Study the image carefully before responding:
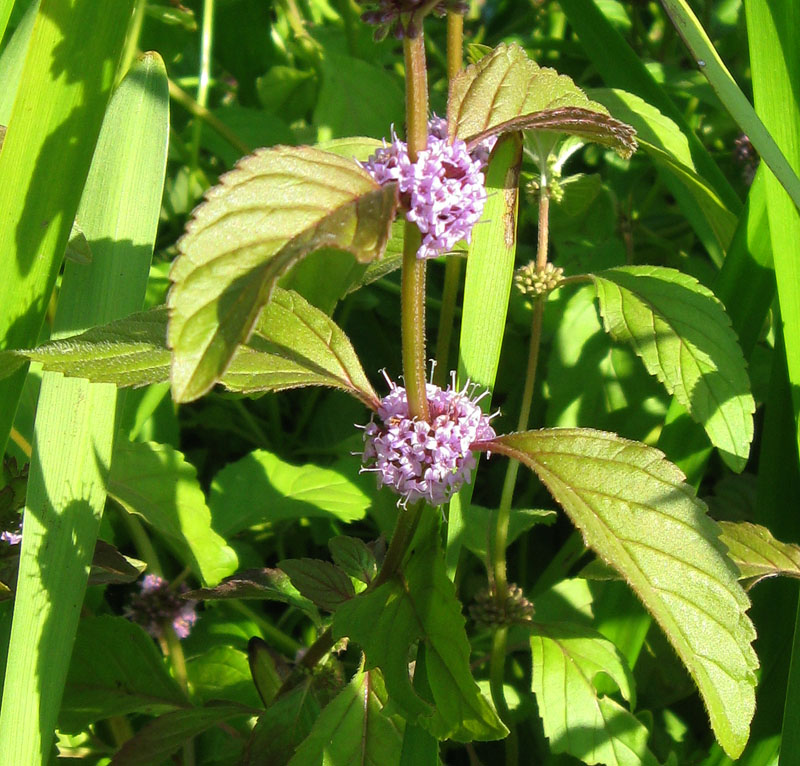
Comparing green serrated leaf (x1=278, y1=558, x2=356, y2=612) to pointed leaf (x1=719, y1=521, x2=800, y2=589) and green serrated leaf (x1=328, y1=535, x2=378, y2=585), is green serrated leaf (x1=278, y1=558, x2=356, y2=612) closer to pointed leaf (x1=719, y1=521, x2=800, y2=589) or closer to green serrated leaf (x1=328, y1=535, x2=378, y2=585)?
green serrated leaf (x1=328, y1=535, x2=378, y2=585)

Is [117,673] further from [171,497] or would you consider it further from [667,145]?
[667,145]

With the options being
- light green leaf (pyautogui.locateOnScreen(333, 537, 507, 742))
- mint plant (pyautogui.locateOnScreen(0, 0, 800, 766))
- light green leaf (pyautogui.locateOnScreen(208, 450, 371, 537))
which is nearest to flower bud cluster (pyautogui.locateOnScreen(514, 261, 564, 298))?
mint plant (pyautogui.locateOnScreen(0, 0, 800, 766))

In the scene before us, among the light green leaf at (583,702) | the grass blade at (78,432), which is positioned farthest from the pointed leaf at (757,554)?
the grass blade at (78,432)

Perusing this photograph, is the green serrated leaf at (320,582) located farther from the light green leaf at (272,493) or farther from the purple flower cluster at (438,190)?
the purple flower cluster at (438,190)

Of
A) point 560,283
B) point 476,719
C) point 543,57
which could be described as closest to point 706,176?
point 560,283

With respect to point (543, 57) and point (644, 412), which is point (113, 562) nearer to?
point (644, 412)

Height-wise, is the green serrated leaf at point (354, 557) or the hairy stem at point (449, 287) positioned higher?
the hairy stem at point (449, 287)

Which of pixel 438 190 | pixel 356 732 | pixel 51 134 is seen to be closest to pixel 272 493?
pixel 356 732
